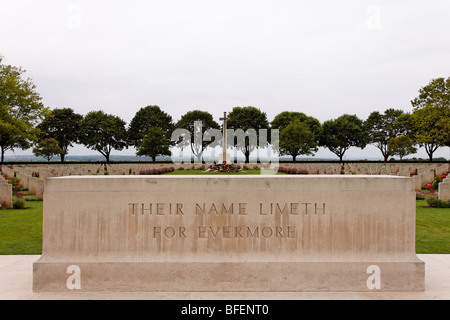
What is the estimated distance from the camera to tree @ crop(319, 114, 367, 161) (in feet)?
188

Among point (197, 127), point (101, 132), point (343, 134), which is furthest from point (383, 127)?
point (101, 132)

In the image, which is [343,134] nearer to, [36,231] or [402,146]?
[402,146]

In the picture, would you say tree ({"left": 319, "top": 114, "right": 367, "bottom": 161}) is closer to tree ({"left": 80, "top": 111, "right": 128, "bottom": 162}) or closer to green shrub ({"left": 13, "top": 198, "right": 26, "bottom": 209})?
tree ({"left": 80, "top": 111, "right": 128, "bottom": 162})

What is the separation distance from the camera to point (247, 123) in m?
56.2

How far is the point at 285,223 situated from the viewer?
401cm


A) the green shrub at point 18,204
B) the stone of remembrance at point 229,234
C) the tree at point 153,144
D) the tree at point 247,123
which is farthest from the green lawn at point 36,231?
the tree at point 247,123

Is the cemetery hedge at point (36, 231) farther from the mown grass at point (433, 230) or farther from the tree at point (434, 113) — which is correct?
the tree at point (434, 113)

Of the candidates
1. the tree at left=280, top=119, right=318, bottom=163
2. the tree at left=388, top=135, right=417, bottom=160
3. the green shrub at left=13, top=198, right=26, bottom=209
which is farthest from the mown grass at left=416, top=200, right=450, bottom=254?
the tree at left=280, top=119, right=318, bottom=163

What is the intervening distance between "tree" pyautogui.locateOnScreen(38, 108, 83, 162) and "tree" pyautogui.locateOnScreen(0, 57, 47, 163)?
1739 centimetres

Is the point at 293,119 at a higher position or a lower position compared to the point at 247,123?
higher

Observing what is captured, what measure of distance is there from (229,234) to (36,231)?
6.07 m
